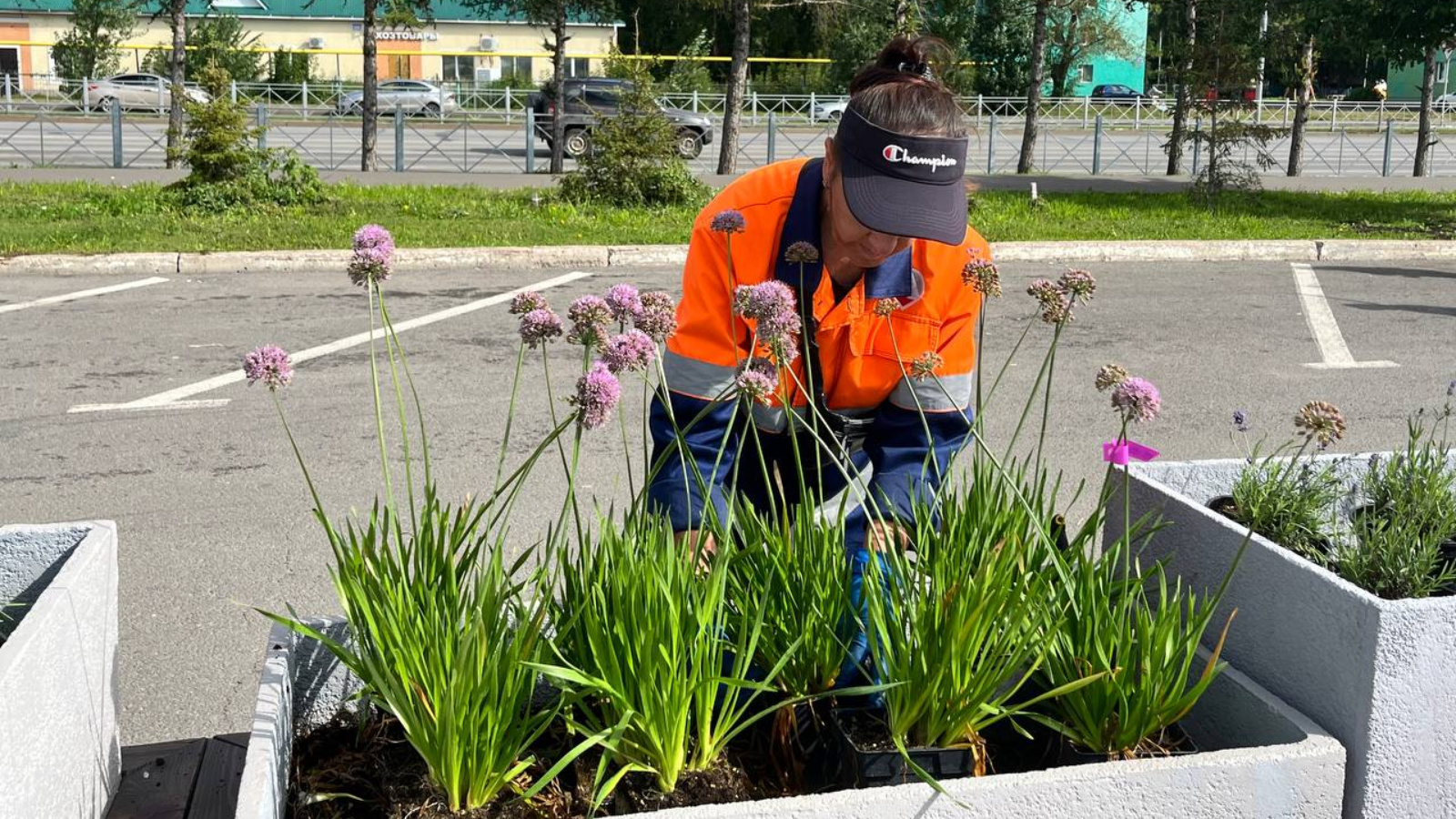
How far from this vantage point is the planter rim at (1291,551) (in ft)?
7.65

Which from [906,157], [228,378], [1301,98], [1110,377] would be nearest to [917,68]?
[906,157]

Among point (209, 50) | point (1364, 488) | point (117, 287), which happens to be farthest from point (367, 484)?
point (209, 50)

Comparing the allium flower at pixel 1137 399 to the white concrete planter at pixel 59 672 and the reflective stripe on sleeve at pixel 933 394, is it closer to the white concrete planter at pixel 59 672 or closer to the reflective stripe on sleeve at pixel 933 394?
the reflective stripe on sleeve at pixel 933 394

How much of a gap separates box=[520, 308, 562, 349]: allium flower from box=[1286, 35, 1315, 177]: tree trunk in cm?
1983

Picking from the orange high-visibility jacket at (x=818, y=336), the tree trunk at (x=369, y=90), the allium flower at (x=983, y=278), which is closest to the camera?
the allium flower at (x=983, y=278)

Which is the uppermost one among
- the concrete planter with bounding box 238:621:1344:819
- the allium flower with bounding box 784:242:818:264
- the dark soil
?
the allium flower with bounding box 784:242:818:264

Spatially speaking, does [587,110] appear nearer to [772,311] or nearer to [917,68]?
[917,68]

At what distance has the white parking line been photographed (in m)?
6.99

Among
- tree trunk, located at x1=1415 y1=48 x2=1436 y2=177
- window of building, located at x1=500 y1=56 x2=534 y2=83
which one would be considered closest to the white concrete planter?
tree trunk, located at x1=1415 y1=48 x2=1436 y2=177

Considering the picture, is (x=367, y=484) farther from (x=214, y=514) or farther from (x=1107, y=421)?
(x=1107, y=421)

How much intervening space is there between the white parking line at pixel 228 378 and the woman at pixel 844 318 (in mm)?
3119

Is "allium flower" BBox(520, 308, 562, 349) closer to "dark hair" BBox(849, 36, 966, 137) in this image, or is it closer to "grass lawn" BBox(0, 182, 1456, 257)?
"dark hair" BBox(849, 36, 966, 137)

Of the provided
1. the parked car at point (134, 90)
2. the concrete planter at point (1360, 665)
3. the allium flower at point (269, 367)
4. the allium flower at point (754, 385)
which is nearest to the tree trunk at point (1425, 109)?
the concrete planter at point (1360, 665)

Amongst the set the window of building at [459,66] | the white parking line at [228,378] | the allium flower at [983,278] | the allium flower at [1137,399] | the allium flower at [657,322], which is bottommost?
the white parking line at [228,378]
